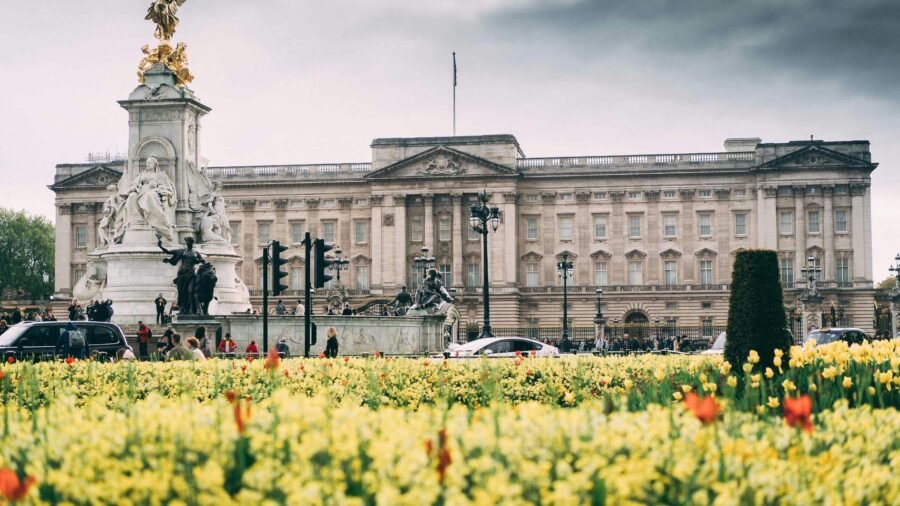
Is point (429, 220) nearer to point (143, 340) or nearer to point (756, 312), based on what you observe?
point (143, 340)

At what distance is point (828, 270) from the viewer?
90250 mm

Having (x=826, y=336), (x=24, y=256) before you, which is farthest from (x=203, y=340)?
(x=24, y=256)

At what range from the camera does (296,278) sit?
3807 inches

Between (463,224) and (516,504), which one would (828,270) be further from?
(516,504)

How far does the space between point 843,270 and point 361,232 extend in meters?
37.9

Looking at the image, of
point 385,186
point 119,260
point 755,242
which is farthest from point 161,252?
point 755,242

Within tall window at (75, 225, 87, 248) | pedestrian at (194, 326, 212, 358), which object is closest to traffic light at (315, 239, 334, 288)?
pedestrian at (194, 326, 212, 358)

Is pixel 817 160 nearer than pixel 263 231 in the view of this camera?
Yes

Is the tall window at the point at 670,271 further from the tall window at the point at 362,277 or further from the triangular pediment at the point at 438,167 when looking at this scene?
the tall window at the point at 362,277

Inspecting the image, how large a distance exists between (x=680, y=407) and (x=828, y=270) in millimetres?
87292

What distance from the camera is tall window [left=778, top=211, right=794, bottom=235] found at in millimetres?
91062

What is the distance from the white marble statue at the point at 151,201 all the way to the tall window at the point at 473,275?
190 ft

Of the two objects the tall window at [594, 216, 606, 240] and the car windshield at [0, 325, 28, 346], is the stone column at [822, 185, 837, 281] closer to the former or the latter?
the tall window at [594, 216, 606, 240]

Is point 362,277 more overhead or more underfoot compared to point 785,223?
more underfoot
